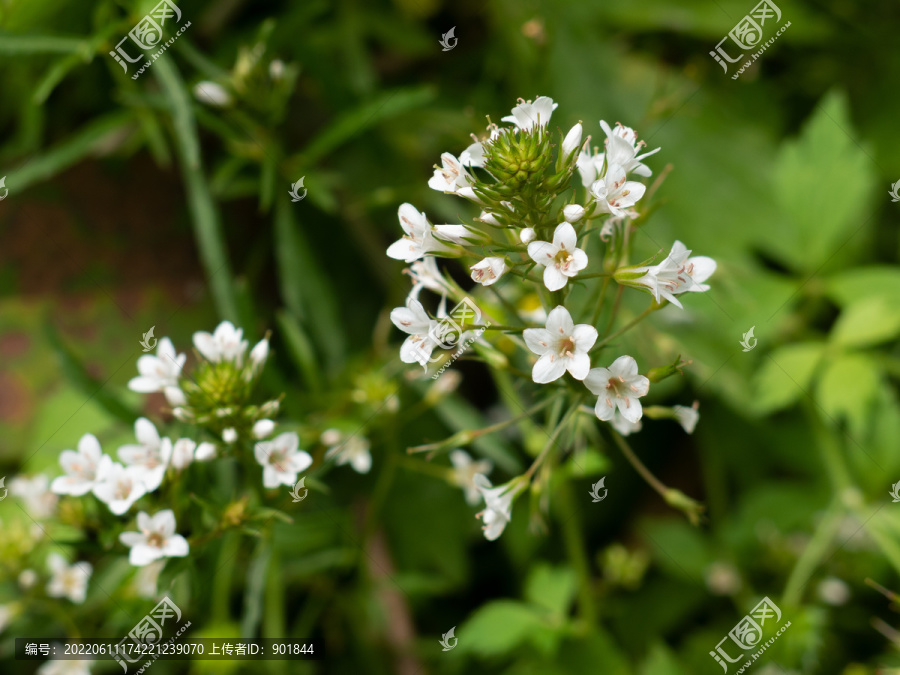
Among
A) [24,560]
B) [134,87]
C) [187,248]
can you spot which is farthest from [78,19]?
[24,560]

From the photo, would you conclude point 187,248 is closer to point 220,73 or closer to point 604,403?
point 220,73

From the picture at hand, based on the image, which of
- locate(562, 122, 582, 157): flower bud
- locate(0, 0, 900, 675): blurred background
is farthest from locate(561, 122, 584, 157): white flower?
locate(0, 0, 900, 675): blurred background

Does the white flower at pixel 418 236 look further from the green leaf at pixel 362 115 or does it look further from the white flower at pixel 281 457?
the green leaf at pixel 362 115

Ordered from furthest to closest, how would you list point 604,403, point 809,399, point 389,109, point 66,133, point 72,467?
point 66,133, point 809,399, point 389,109, point 72,467, point 604,403

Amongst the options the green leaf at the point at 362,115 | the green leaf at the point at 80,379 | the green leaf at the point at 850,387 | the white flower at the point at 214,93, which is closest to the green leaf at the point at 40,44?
the white flower at the point at 214,93

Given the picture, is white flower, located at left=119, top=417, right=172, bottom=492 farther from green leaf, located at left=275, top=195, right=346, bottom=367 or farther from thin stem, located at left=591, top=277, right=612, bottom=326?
thin stem, located at left=591, top=277, right=612, bottom=326

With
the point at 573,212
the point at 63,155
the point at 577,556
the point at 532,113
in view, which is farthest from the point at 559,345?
the point at 63,155
